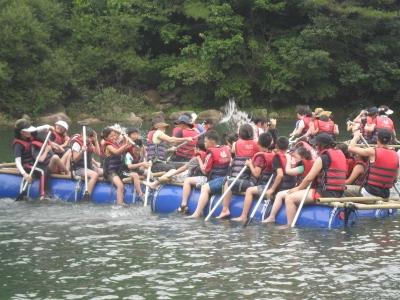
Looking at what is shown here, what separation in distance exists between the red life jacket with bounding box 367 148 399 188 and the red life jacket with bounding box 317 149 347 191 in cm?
61

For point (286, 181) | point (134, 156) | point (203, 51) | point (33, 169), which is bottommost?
point (286, 181)

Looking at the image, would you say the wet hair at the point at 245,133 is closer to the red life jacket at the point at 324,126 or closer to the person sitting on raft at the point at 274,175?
the person sitting on raft at the point at 274,175

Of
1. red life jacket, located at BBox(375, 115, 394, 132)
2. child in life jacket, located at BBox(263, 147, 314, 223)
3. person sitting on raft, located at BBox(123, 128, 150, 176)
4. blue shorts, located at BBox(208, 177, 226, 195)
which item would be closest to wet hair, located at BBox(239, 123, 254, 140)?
blue shorts, located at BBox(208, 177, 226, 195)

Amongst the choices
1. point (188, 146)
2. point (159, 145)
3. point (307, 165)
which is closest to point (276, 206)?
point (307, 165)

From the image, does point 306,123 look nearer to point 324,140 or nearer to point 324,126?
point 324,126

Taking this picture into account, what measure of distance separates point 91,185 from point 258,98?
30098 millimetres

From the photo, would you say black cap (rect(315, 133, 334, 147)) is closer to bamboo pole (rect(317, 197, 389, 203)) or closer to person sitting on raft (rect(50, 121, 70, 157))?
bamboo pole (rect(317, 197, 389, 203))

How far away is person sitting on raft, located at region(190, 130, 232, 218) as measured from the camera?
13.3 m

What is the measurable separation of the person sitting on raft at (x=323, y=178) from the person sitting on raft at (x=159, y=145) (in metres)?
3.71

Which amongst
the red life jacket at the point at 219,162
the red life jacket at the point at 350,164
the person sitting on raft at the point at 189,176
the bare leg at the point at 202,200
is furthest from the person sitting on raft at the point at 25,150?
the red life jacket at the point at 350,164

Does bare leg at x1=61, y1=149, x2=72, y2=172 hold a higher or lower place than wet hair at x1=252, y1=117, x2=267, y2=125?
lower

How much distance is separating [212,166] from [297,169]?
1.73m

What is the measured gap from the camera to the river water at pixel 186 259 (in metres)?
9.12

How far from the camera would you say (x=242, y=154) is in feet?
43.2
